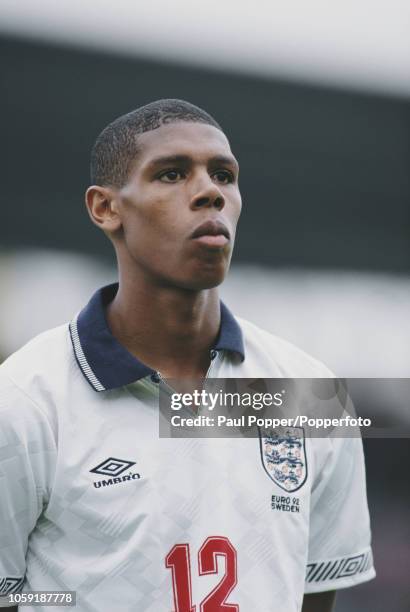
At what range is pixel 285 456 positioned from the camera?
2375 millimetres

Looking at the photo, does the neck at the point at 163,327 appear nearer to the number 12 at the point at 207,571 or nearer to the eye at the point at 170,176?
the eye at the point at 170,176

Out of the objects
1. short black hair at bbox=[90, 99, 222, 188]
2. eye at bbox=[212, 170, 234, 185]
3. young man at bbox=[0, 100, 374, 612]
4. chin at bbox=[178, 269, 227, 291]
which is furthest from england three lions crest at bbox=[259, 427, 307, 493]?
short black hair at bbox=[90, 99, 222, 188]

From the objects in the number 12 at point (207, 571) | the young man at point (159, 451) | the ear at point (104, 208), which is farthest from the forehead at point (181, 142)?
the number 12 at point (207, 571)

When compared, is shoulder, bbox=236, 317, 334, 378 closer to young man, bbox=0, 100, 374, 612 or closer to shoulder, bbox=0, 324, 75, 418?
young man, bbox=0, 100, 374, 612

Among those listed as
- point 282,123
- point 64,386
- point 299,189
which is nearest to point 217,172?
point 64,386

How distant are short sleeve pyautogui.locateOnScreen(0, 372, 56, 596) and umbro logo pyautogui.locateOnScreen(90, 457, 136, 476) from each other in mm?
115

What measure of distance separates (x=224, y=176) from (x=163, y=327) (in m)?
0.44

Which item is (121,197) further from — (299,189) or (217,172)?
(299,189)

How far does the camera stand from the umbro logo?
219 centimetres

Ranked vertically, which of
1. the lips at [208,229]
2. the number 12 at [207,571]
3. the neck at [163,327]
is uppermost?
the lips at [208,229]

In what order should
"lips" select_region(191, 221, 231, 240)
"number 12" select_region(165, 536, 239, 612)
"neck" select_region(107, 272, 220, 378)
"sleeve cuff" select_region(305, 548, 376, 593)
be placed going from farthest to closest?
1. "sleeve cuff" select_region(305, 548, 376, 593)
2. "neck" select_region(107, 272, 220, 378)
3. "lips" select_region(191, 221, 231, 240)
4. "number 12" select_region(165, 536, 239, 612)

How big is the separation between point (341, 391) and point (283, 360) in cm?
20

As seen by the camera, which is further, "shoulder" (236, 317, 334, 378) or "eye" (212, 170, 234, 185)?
"shoulder" (236, 317, 334, 378)

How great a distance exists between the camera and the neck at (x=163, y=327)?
2.42 m
